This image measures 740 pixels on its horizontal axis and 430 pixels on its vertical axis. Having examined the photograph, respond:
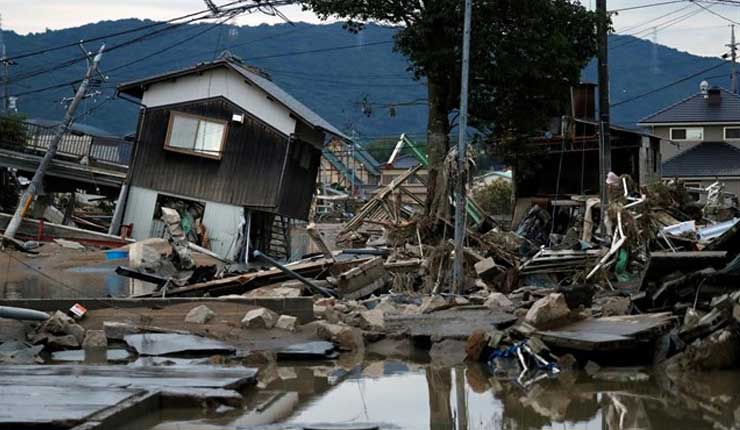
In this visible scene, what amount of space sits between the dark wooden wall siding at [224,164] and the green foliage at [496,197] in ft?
81.0

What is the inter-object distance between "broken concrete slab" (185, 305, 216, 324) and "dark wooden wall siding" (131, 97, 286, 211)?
18.3m

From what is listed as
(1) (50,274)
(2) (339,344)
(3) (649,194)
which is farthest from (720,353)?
(1) (50,274)

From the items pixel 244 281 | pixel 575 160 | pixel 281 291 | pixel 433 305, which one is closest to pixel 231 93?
pixel 244 281

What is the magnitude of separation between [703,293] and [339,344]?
5282mm

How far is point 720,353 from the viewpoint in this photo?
13.9 meters

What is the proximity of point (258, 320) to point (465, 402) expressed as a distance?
Result: 17.4 ft

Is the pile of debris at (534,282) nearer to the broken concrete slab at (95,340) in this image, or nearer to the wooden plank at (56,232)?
the broken concrete slab at (95,340)

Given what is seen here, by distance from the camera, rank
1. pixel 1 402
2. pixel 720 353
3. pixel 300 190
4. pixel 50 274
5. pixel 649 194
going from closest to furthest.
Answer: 1. pixel 1 402
2. pixel 720 353
3. pixel 649 194
4. pixel 50 274
5. pixel 300 190

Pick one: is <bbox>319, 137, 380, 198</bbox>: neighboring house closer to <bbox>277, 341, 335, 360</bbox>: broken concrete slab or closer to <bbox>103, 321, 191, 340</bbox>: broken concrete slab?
<bbox>103, 321, 191, 340</bbox>: broken concrete slab

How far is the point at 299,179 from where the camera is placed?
3806 cm

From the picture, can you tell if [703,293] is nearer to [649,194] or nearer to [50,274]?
[649,194]

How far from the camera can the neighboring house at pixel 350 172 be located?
242 feet

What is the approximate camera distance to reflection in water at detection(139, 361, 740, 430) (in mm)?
10945

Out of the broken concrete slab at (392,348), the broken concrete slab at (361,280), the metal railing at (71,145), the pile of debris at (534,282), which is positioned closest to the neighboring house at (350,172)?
the metal railing at (71,145)
